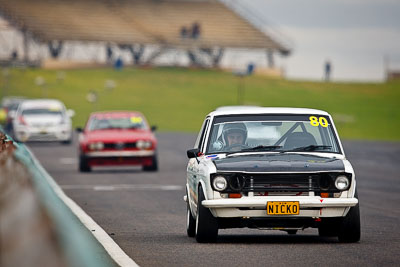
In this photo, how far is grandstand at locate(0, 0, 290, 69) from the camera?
98.3 m

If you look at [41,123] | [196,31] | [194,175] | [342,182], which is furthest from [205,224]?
[196,31]

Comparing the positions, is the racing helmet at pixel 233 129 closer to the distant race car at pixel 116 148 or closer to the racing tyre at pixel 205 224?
the racing tyre at pixel 205 224

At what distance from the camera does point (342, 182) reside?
10.8 meters

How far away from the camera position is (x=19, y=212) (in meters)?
3.74

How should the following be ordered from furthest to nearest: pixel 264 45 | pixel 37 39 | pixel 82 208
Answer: pixel 264 45, pixel 37 39, pixel 82 208

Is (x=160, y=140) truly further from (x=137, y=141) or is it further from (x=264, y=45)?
(x=264, y=45)

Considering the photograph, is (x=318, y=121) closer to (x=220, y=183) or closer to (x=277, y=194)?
(x=277, y=194)

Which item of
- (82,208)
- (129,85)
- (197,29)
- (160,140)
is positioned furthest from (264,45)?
(82,208)

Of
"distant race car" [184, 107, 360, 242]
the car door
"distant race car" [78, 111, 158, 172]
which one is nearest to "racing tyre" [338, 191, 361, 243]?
"distant race car" [184, 107, 360, 242]

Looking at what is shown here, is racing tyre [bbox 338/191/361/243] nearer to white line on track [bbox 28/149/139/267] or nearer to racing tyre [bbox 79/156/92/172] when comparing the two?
white line on track [bbox 28/149/139/267]

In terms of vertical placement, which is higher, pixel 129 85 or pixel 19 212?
pixel 19 212

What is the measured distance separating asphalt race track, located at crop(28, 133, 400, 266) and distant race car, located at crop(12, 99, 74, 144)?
14502mm

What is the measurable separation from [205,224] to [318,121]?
2.15m

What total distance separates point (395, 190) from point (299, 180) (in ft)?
40.4
